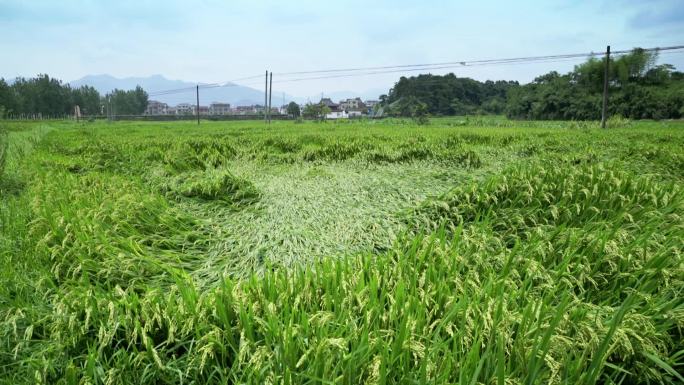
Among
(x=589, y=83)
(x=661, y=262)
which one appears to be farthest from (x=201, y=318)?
(x=589, y=83)

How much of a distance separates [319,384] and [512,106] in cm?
6286

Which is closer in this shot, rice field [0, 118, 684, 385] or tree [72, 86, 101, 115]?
rice field [0, 118, 684, 385]

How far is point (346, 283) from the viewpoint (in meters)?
2.15

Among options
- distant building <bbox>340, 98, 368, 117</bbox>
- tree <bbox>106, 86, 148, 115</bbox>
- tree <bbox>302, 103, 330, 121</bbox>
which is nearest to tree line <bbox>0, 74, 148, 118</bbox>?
tree <bbox>106, 86, 148, 115</bbox>

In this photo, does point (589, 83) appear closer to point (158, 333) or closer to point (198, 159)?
point (198, 159)

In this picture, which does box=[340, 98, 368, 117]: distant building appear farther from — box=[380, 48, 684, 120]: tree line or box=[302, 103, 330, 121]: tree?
box=[380, 48, 684, 120]: tree line

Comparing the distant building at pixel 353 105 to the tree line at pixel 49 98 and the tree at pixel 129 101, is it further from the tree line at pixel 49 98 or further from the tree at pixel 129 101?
the tree line at pixel 49 98

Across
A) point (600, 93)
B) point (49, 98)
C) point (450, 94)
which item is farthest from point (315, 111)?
point (49, 98)

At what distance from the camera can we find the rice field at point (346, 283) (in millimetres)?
1665

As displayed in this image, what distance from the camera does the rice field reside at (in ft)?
5.46

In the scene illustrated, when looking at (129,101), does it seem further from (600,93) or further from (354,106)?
(600,93)

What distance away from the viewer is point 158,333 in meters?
1.97

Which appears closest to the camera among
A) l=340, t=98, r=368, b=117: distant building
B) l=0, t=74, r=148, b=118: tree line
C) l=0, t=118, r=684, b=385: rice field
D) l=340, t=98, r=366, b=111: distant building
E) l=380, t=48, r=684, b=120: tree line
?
l=0, t=118, r=684, b=385: rice field

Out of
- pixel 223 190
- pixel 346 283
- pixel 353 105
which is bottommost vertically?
pixel 346 283
